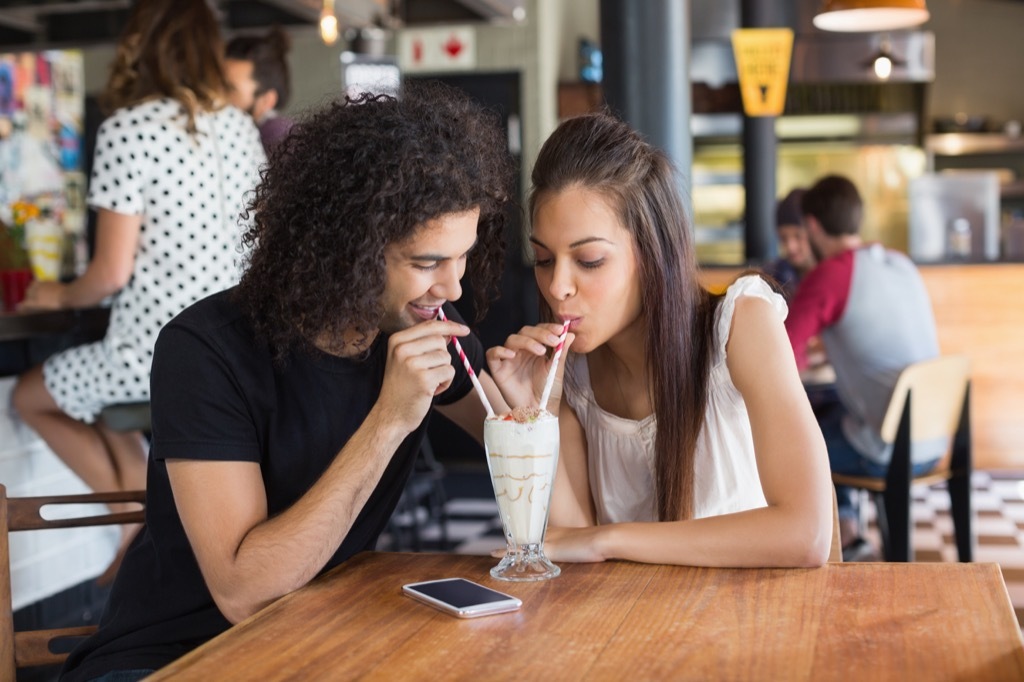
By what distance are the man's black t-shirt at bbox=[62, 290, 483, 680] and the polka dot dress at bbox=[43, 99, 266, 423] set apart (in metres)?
1.56

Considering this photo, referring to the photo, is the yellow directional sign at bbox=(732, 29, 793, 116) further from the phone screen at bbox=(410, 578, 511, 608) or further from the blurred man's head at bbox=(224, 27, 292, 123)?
the phone screen at bbox=(410, 578, 511, 608)

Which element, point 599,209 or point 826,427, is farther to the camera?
point 826,427

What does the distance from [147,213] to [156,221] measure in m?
0.03

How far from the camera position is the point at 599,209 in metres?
1.97

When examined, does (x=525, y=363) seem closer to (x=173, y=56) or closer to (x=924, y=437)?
(x=173, y=56)

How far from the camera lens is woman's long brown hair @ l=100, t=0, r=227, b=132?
328 cm

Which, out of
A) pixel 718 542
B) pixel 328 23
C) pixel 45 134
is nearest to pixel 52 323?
pixel 328 23

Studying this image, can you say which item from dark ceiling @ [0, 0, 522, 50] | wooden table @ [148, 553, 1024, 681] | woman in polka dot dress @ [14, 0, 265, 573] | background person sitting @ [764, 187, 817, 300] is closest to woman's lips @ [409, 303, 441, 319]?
wooden table @ [148, 553, 1024, 681]

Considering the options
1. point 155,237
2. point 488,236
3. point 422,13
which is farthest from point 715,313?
point 422,13

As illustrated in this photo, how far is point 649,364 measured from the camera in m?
2.06

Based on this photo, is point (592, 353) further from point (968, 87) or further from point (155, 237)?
point (968, 87)

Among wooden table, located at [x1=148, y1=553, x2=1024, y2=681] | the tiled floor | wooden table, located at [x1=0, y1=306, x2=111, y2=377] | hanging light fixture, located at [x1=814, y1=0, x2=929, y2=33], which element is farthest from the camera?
the tiled floor

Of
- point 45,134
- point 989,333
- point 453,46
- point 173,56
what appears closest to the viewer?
point 173,56

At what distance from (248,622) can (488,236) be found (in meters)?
0.86
